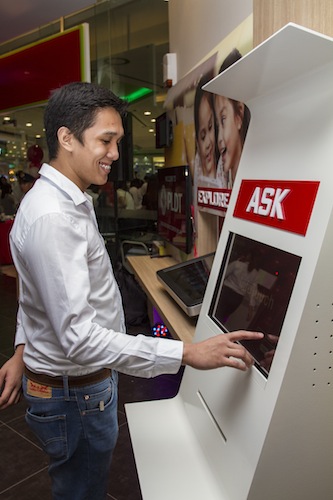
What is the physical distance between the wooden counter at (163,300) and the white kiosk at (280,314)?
0.58 meters

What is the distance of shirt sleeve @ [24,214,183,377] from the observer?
3.60ft

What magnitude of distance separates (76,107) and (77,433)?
1000 millimetres

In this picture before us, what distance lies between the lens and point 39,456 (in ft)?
8.27

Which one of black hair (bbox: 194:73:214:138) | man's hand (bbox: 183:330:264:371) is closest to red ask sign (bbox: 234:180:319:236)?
man's hand (bbox: 183:330:264:371)

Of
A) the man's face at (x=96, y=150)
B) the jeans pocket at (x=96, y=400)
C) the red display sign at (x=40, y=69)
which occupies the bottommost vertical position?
the jeans pocket at (x=96, y=400)

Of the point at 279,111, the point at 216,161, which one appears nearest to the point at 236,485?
the point at 279,111

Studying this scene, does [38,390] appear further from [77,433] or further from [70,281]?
[70,281]

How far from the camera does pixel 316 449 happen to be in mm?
1027

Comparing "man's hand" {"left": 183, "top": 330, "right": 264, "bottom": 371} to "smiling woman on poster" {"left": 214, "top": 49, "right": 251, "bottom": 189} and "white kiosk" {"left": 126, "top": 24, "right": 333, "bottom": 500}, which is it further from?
"smiling woman on poster" {"left": 214, "top": 49, "right": 251, "bottom": 189}

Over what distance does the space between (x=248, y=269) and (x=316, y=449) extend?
50 cm

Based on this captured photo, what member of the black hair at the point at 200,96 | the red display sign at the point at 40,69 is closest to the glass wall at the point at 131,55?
the red display sign at the point at 40,69

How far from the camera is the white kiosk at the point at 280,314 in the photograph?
0.95 metres

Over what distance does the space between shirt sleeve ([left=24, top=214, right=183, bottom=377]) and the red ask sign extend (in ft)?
1.37

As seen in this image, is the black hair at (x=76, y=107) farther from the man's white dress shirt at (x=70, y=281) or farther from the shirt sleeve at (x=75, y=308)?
the shirt sleeve at (x=75, y=308)
